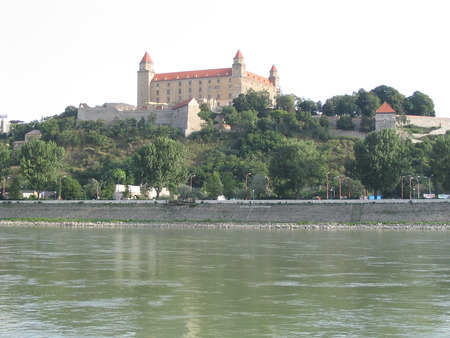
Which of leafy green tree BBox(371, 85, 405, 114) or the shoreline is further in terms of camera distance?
leafy green tree BBox(371, 85, 405, 114)

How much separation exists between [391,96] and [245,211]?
2307 inches

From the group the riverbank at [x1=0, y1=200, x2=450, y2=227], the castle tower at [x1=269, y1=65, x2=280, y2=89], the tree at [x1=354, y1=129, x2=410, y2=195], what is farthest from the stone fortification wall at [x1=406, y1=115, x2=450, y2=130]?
the riverbank at [x1=0, y1=200, x2=450, y2=227]

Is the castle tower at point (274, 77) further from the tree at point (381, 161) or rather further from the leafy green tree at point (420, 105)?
the tree at point (381, 161)

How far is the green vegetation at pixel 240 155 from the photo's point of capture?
70562mm

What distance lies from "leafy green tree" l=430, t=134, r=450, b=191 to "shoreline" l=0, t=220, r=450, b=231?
11325 millimetres

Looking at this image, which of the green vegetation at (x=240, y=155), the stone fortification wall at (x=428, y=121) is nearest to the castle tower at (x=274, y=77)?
the green vegetation at (x=240, y=155)

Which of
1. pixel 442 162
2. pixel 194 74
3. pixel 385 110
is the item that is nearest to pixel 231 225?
pixel 442 162

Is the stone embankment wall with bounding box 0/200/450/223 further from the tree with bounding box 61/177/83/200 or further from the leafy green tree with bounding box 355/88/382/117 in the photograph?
the leafy green tree with bounding box 355/88/382/117

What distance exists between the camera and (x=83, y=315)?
60.0 feet

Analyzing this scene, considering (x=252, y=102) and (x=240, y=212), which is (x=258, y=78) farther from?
(x=240, y=212)

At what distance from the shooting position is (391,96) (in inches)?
4491

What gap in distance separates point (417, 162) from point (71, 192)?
45408mm

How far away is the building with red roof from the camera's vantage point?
417 ft

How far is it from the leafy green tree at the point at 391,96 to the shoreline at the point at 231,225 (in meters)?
58.7
